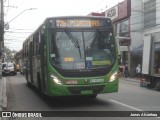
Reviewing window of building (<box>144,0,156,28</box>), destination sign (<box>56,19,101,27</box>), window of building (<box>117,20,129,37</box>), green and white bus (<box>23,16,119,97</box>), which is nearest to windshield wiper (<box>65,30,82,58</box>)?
green and white bus (<box>23,16,119,97</box>)

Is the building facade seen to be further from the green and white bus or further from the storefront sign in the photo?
the green and white bus

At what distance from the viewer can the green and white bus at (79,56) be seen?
42.7ft

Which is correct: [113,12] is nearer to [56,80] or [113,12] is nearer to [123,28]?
[123,28]

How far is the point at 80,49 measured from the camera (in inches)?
525

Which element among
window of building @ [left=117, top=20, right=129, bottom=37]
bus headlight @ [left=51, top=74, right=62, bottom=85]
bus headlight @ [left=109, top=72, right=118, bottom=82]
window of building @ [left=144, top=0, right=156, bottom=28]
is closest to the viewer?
bus headlight @ [left=51, top=74, right=62, bottom=85]

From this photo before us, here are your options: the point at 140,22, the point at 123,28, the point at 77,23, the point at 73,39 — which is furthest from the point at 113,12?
the point at 73,39

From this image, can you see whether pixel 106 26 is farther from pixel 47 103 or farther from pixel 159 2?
pixel 159 2

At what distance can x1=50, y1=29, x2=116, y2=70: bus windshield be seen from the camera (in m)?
13.1

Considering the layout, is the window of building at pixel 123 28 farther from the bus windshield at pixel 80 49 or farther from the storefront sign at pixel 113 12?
the bus windshield at pixel 80 49

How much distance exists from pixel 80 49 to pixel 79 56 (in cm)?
26

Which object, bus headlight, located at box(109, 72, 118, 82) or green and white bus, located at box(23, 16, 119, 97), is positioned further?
bus headlight, located at box(109, 72, 118, 82)

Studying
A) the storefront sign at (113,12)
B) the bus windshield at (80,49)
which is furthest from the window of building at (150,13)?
the bus windshield at (80,49)

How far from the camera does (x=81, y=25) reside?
13602mm

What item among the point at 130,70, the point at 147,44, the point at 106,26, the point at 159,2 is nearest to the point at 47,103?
the point at 106,26
